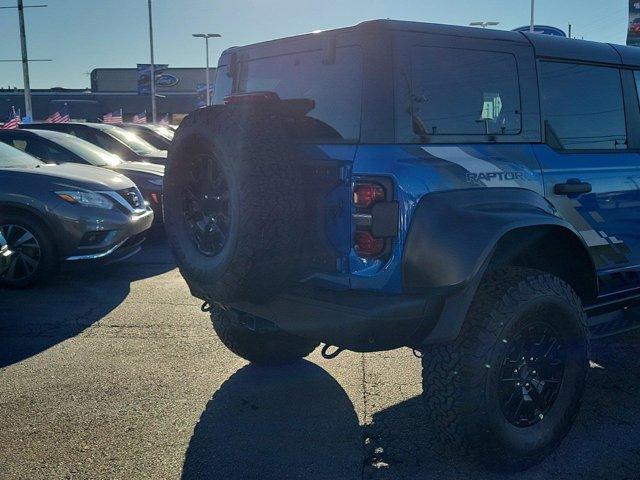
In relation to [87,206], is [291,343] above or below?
below

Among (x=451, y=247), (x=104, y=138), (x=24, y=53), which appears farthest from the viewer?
(x=24, y=53)

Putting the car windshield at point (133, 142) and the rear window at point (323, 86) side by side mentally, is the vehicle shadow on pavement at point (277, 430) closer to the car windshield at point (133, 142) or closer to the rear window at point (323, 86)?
the rear window at point (323, 86)

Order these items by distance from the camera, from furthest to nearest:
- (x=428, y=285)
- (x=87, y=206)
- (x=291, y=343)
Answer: (x=87, y=206)
(x=291, y=343)
(x=428, y=285)

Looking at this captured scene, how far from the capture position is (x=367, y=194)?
270cm

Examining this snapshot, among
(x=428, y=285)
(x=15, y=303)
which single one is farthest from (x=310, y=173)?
(x=15, y=303)

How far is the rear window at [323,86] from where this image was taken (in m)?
2.88

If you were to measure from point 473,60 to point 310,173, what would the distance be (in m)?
0.98

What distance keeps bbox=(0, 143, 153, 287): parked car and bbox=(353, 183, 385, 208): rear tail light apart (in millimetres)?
4046

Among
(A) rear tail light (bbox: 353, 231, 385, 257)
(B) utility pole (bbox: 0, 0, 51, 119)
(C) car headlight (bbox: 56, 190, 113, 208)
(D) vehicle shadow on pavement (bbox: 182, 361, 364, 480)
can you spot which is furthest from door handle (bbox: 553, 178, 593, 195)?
(B) utility pole (bbox: 0, 0, 51, 119)

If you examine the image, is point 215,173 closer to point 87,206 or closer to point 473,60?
point 473,60

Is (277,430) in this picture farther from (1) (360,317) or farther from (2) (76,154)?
(2) (76,154)

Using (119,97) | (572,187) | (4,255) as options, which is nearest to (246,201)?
(572,187)

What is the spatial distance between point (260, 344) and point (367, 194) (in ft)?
5.53

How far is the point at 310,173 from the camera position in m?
2.91
